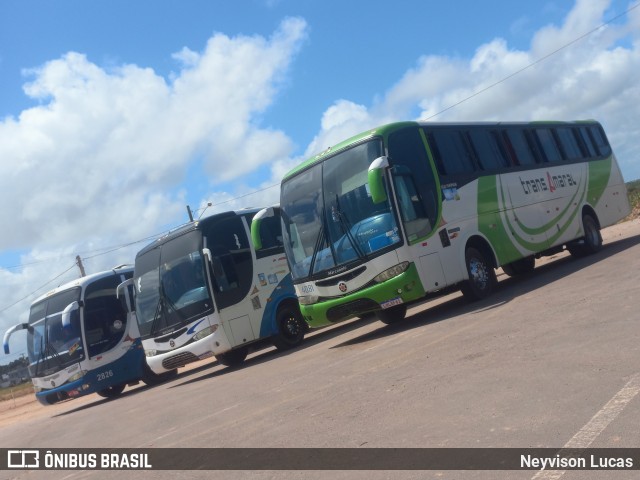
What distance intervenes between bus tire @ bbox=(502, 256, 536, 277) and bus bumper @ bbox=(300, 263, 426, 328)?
681 centimetres

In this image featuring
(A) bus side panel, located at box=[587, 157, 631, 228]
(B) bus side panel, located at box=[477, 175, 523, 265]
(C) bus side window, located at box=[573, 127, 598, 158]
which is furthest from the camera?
(C) bus side window, located at box=[573, 127, 598, 158]

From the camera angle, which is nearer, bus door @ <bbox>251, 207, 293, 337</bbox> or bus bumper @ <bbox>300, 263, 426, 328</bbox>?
bus bumper @ <bbox>300, 263, 426, 328</bbox>

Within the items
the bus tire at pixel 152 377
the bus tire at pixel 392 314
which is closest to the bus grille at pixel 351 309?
the bus tire at pixel 392 314

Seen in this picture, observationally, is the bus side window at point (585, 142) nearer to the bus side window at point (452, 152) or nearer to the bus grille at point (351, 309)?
the bus side window at point (452, 152)

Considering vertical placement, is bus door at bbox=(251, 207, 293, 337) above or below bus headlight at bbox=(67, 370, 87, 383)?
above

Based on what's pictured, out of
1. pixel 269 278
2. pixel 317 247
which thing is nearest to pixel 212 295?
pixel 269 278

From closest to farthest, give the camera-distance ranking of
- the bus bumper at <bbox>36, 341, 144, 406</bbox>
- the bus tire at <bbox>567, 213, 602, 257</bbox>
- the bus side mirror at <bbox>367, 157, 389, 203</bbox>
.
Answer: the bus side mirror at <bbox>367, 157, 389, 203</bbox> < the bus bumper at <bbox>36, 341, 144, 406</bbox> < the bus tire at <bbox>567, 213, 602, 257</bbox>

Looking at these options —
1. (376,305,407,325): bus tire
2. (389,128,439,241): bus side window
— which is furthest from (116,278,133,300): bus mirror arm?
(389,128,439,241): bus side window

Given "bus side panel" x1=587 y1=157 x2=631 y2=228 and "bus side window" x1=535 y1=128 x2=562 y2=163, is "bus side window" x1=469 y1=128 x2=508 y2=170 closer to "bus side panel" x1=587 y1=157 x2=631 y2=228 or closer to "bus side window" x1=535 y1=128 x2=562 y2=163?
"bus side window" x1=535 y1=128 x2=562 y2=163

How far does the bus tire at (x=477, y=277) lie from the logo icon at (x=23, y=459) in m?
7.95

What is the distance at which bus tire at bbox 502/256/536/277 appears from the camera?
59.8 ft
